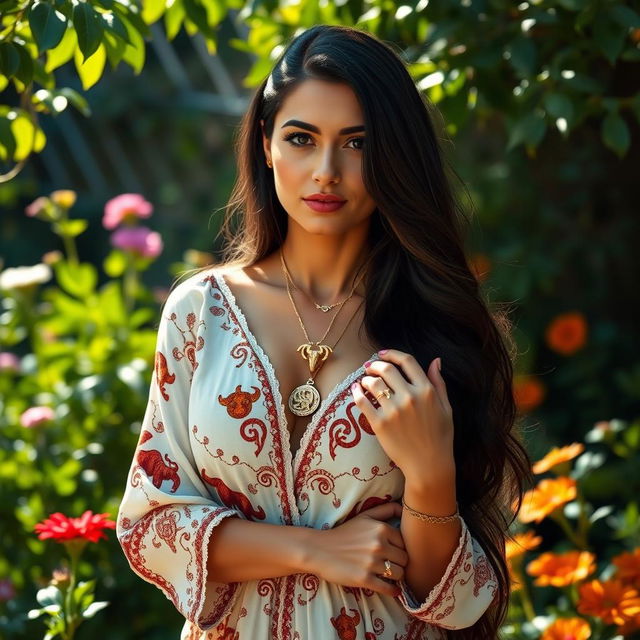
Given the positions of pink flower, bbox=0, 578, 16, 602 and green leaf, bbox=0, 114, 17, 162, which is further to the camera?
pink flower, bbox=0, 578, 16, 602

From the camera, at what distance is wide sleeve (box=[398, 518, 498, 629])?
202 centimetres

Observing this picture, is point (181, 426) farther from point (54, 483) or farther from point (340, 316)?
point (54, 483)

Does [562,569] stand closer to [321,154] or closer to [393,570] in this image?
[393,570]

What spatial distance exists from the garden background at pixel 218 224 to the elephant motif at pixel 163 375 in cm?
52

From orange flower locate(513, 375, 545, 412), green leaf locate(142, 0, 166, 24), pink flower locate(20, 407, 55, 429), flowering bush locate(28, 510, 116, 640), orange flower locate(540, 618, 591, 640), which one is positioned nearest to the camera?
flowering bush locate(28, 510, 116, 640)

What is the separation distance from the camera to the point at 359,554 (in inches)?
78.5

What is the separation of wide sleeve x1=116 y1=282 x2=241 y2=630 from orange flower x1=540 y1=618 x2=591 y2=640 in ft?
2.86

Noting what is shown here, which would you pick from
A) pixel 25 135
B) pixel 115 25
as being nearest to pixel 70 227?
pixel 25 135

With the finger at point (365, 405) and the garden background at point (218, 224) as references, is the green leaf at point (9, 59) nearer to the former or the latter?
the garden background at point (218, 224)

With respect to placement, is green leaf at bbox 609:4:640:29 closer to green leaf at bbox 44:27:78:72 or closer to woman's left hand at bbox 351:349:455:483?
woman's left hand at bbox 351:349:455:483

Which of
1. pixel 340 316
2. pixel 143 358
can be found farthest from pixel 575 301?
pixel 340 316

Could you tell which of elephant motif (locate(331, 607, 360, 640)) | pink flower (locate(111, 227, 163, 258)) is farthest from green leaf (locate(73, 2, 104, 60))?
pink flower (locate(111, 227, 163, 258))

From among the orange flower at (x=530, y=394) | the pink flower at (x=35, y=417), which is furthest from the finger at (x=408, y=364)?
the orange flower at (x=530, y=394)

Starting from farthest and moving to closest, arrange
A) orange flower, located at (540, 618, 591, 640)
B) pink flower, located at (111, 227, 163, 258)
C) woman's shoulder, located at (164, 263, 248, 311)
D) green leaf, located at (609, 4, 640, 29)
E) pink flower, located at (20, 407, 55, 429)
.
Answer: pink flower, located at (111, 227, 163, 258), pink flower, located at (20, 407, 55, 429), orange flower, located at (540, 618, 591, 640), green leaf, located at (609, 4, 640, 29), woman's shoulder, located at (164, 263, 248, 311)
